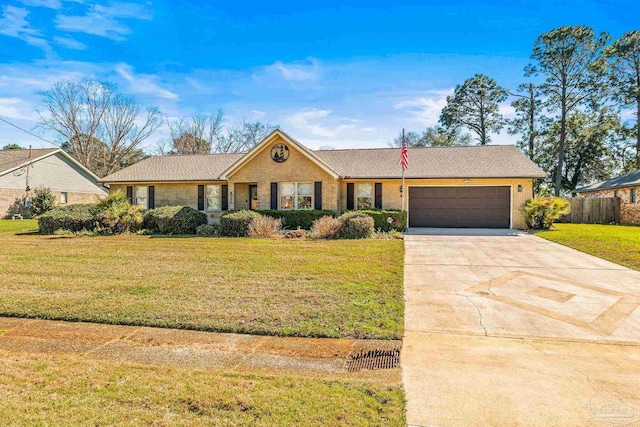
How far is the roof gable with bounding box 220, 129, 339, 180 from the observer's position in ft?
60.0

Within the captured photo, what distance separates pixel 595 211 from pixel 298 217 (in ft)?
64.8

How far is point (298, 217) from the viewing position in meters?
18.2

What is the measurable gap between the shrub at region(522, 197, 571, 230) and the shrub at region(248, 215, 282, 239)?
11908 mm

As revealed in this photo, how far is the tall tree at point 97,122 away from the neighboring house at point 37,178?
10.1 m

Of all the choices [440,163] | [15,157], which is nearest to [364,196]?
[440,163]

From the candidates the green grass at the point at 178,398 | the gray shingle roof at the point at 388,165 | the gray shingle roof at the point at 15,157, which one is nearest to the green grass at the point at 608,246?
the gray shingle roof at the point at 388,165

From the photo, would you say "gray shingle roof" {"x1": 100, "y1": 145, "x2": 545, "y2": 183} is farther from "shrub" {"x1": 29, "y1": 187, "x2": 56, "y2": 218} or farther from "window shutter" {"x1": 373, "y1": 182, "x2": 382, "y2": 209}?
"shrub" {"x1": 29, "y1": 187, "x2": 56, "y2": 218}

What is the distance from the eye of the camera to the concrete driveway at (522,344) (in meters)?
3.19

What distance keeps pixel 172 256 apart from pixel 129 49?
16.1 m

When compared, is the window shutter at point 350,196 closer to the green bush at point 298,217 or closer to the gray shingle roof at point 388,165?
the gray shingle roof at point 388,165

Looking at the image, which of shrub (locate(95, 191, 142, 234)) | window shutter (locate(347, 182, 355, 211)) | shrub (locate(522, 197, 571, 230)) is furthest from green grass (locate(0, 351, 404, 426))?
shrub (locate(522, 197, 571, 230))

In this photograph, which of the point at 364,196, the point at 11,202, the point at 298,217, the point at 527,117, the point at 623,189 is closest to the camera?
the point at 298,217

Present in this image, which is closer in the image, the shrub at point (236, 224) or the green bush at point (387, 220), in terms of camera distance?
the shrub at point (236, 224)

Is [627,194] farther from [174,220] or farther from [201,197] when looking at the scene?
[174,220]
